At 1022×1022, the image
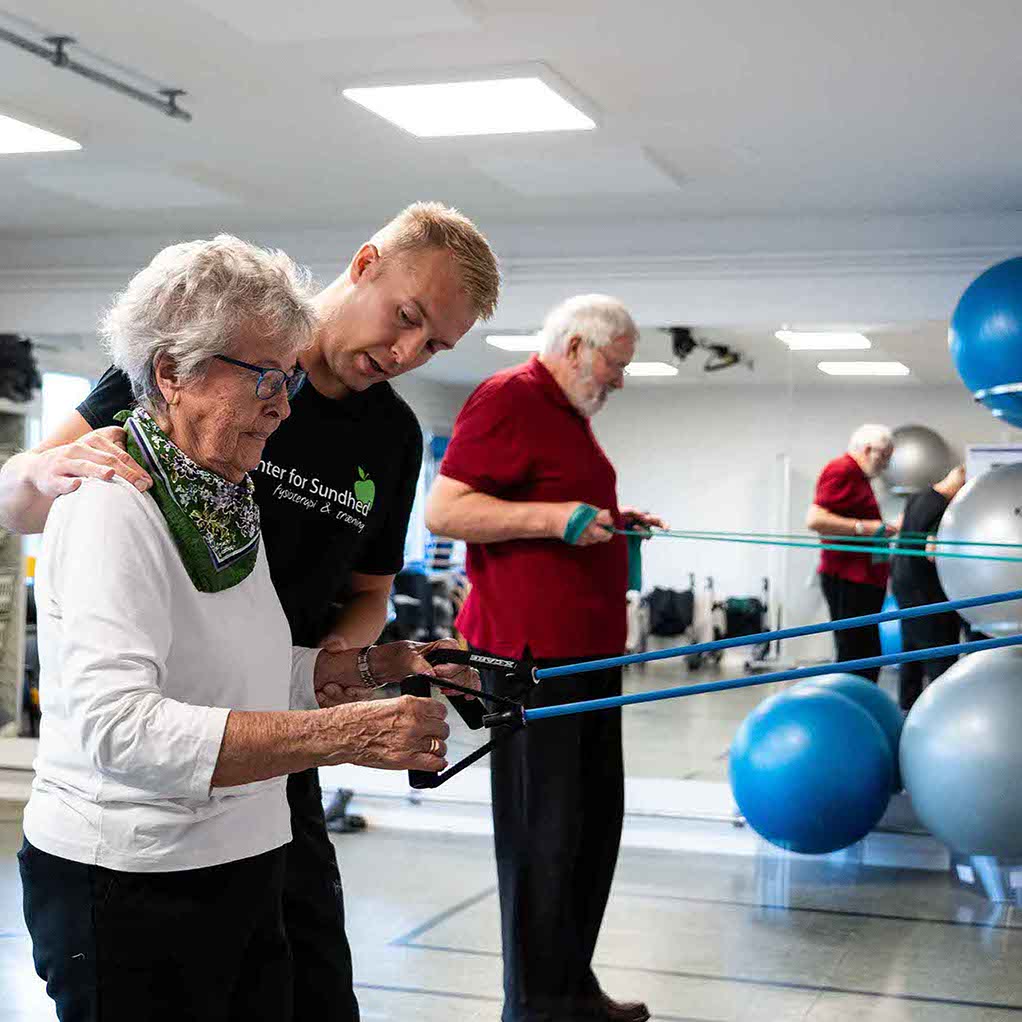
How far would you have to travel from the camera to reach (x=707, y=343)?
19.8ft

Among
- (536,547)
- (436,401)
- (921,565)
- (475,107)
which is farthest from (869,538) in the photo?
(436,401)

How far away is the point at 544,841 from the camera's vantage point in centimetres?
298

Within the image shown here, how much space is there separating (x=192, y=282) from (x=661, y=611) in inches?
195

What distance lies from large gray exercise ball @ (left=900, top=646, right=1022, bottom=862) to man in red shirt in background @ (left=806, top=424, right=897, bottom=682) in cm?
102

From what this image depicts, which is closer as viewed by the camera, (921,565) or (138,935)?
(138,935)

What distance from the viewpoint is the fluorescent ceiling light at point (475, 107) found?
4.15 meters

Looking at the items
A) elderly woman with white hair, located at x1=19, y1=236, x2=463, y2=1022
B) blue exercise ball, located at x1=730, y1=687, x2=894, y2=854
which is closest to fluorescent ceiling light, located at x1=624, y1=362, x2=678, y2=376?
blue exercise ball, located at x1=730, y1=687, x2=894, y2=854

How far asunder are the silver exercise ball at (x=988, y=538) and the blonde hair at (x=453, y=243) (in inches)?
101

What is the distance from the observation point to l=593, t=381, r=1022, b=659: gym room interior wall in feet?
19.0

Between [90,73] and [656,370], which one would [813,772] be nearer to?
[656,370]

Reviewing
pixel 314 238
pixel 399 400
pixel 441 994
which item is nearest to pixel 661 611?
pixel 314 238

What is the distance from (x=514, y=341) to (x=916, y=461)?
5.78 ft

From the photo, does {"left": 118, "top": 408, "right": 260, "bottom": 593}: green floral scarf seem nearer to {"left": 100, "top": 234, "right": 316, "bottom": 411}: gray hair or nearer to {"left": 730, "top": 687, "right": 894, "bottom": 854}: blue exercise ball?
{"left": 100, "top": 234, "right": 316, "bottom": 411}: gray hair

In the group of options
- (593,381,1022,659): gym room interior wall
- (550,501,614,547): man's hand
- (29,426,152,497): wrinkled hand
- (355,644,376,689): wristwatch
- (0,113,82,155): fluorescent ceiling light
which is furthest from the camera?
(593,381,1022,659): gym room interior wall
